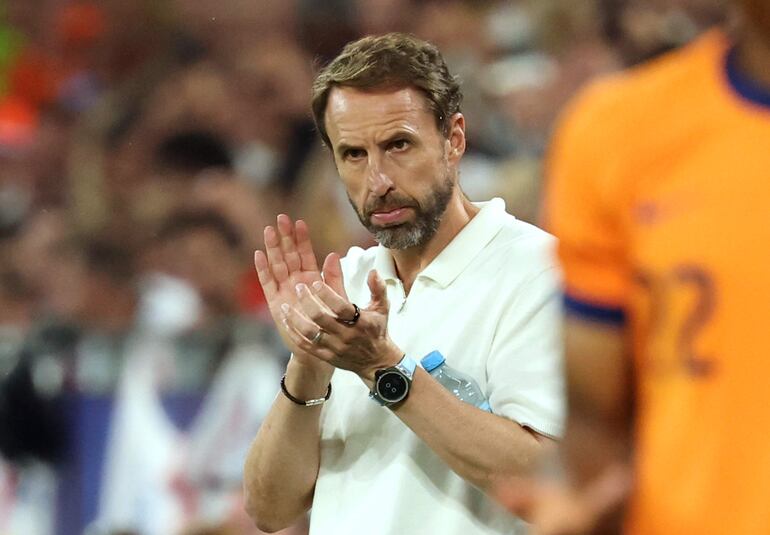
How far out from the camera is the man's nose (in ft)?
9.41

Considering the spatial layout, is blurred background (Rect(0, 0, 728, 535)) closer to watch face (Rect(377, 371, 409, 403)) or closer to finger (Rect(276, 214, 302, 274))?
finger (Rect(276, 214, 302, 274))

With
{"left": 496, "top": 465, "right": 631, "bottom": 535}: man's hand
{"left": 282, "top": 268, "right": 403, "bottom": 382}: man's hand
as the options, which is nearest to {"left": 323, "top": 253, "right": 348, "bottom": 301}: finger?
{"left": 282, "top": 268, "right": 403, "bottom": 382}: man's hand

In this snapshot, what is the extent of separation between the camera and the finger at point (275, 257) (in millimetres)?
2875

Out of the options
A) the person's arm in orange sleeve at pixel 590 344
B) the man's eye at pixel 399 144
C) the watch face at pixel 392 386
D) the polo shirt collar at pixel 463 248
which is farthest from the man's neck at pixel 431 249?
the person's arm in orange sleeve at pixel 590 344

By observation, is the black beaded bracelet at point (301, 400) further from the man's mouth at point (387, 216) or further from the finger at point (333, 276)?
the man's mouth at point (387, 216)

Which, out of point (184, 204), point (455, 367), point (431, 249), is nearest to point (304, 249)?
point (431, 249)

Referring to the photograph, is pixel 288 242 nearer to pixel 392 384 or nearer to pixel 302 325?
pixel 302 325

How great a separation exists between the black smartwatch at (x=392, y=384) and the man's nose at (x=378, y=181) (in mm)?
385

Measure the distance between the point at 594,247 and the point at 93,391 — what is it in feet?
14.9

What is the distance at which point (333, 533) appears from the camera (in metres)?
2.83

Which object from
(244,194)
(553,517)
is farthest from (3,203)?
(553,517)

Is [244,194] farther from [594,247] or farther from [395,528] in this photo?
[594,247]

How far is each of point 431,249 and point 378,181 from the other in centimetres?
21

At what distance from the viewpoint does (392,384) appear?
2.65m
